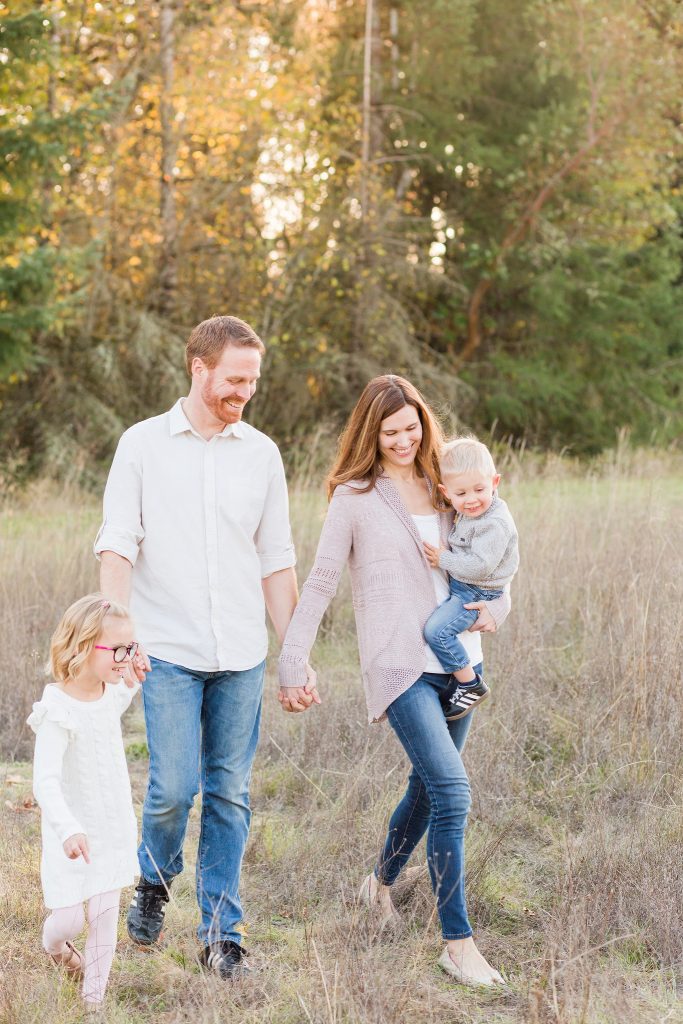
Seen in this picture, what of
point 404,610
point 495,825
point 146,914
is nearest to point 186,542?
point 404,610

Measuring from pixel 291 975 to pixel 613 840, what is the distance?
1.52 metres

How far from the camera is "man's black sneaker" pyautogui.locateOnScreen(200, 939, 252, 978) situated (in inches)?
135

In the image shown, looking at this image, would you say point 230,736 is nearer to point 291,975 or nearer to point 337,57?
point 291,975

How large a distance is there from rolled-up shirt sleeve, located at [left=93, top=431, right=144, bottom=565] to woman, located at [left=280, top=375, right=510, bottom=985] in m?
0.57

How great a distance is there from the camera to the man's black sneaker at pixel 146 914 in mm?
3682

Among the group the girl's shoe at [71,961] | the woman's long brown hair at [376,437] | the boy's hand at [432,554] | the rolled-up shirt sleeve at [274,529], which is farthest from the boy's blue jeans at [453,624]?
the girl's shoe at [71,961]

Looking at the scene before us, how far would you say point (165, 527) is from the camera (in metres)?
3.49

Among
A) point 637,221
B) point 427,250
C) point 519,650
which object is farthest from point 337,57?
point 519,650

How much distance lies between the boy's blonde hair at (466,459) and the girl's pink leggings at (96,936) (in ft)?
5.18

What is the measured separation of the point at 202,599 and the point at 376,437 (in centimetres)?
78

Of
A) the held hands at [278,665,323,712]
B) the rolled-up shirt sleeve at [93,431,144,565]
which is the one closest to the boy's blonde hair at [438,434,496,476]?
the held hands at [278,665,323,712]

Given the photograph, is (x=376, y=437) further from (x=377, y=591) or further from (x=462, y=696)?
(x=462, y=696)

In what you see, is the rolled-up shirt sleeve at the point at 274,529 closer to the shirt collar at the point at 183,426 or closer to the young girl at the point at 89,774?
the shirt collar at the point at 183,426

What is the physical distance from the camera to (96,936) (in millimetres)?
3164
